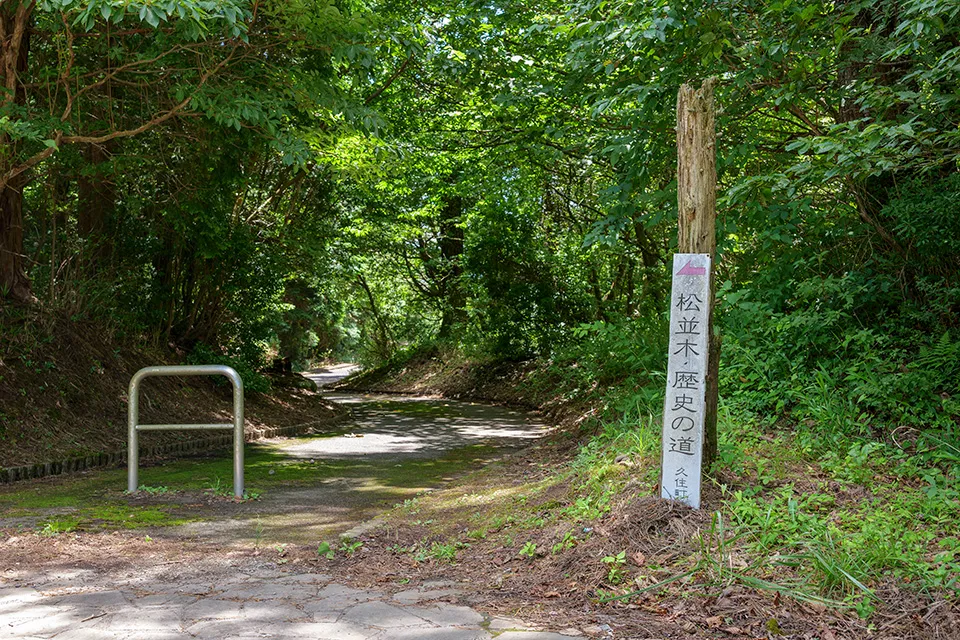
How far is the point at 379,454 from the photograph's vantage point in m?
11.1

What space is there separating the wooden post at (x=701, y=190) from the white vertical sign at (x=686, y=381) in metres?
0.13

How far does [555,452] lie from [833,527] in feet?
16.6

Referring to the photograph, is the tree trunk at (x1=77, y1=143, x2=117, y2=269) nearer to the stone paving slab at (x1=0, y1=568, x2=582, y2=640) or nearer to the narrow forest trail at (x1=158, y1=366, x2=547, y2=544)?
the narrow forest trail at (x1=158, y1=366, x2=547, y2=544)

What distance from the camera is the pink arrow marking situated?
529 cm

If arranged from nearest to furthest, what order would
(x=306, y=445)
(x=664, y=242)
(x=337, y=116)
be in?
1. (x=337, y=116)
2. (x=306, y=445)
3. (x=664, y=242)

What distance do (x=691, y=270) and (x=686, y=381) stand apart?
738 millimetres

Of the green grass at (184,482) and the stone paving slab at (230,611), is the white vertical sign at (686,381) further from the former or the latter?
the green grass at (184,482)

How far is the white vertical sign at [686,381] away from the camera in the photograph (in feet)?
16.7

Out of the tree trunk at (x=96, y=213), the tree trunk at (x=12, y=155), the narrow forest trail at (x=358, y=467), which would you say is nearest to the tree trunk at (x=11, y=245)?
the tree trunk at (x=12, y=155)

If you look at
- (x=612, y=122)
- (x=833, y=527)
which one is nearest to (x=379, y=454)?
(x=612, y=122)

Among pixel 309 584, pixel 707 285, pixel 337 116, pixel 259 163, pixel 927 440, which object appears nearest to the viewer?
pixel 309 584

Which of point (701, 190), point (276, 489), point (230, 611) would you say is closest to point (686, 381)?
point (701, 190)

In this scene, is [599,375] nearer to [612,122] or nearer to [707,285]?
[612,122]

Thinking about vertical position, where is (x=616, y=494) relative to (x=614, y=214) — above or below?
below
